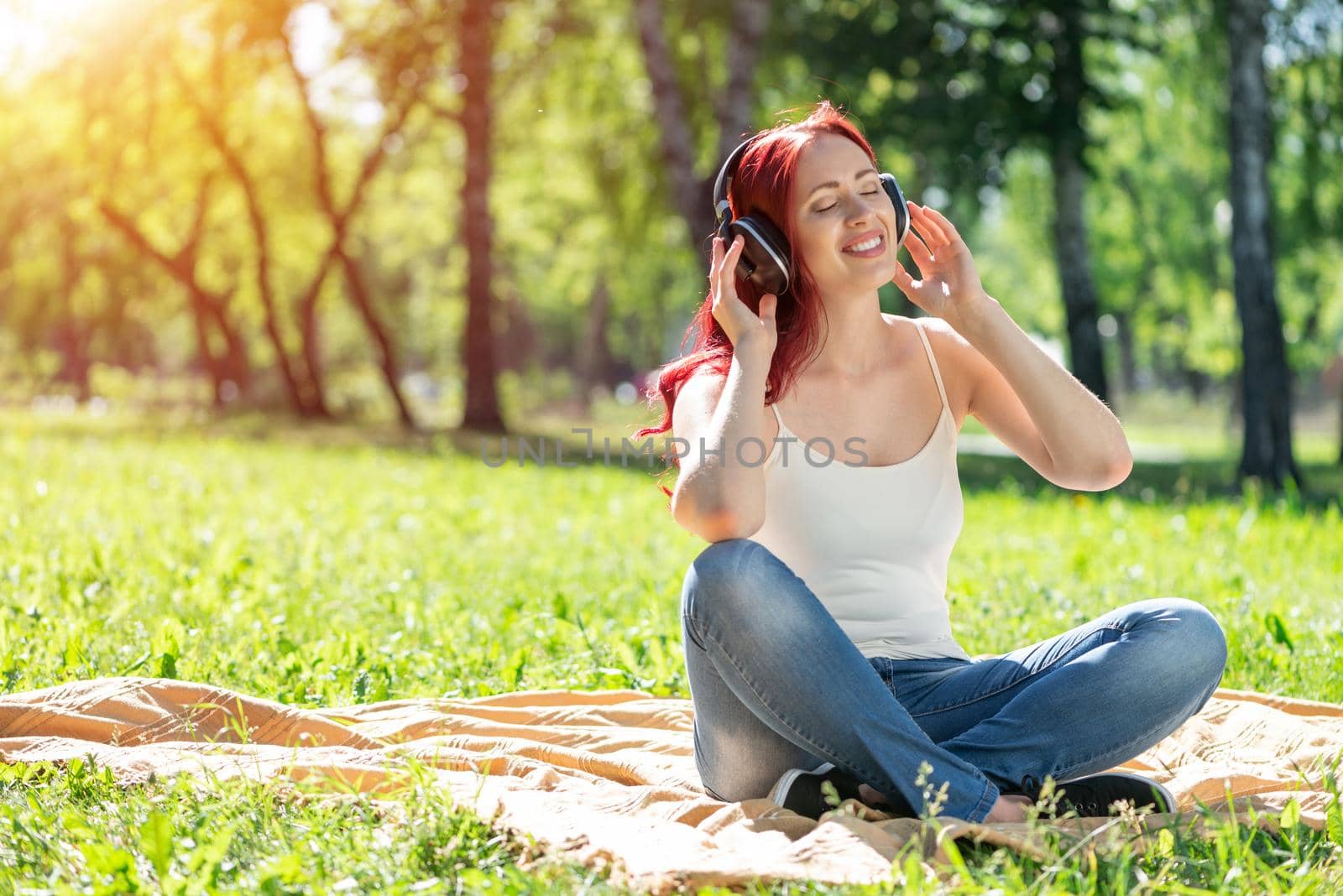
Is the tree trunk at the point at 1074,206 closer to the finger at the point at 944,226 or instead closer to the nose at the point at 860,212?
the finger at the point at 944,226

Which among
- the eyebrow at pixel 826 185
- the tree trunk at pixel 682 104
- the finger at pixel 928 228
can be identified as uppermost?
the tree trunk at pixel 682 104

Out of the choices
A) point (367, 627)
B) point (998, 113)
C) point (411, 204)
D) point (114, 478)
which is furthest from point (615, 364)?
point (367, 627)

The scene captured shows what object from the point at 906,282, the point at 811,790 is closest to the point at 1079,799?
the point at 811,790

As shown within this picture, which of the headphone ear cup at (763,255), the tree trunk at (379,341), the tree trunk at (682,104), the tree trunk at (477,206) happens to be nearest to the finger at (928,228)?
the headphone ear cup at (763,255)

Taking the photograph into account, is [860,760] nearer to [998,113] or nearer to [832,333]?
[832,333]

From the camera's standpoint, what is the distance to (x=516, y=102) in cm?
2420

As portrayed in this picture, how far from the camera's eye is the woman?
2.98m

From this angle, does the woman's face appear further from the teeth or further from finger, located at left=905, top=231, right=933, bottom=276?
finger, located at left=905, top=231, right=933, bottom=276

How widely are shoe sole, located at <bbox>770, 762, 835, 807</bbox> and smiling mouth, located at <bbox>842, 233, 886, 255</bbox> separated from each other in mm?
1273

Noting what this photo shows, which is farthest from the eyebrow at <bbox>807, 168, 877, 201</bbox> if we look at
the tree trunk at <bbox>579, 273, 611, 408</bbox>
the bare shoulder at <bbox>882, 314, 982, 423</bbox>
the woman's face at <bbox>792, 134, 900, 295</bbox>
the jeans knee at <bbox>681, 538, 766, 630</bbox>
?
the tree trunk at <bbox>579, 273, 611, 408</bbox>

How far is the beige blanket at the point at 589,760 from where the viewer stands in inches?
109

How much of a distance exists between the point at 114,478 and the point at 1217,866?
9336 mm

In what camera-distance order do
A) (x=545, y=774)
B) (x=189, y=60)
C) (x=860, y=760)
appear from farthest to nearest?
1. (x=189, y=60)
2. (x=545, y=774)
3. (x=860, y=760)

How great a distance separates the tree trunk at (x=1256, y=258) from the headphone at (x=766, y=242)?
9.92 m
